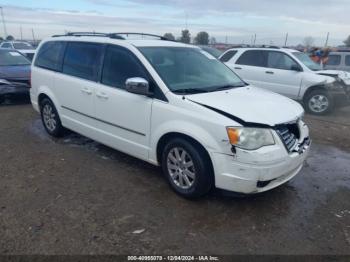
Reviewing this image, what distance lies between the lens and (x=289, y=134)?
11.8 feet

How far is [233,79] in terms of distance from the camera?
4695 millimetres

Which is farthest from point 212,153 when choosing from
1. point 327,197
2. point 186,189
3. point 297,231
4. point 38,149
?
point 38,149

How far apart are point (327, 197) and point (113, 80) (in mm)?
3106

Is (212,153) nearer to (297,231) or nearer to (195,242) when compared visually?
(195,242)

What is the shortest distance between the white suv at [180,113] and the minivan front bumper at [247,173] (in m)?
0.01

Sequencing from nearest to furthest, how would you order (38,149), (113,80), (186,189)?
(186,189)
(113,80)
(38,149)

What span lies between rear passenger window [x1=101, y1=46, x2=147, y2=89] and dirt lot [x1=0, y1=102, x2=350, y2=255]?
124cm

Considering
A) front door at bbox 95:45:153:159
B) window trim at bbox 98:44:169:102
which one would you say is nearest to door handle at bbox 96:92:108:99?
front door at bbox 95:45:153:159

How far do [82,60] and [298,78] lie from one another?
6.06m

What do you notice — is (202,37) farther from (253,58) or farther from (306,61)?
(306,61)

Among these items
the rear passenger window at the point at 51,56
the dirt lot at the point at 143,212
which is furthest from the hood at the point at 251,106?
the rear passenger window at the point at 51,56

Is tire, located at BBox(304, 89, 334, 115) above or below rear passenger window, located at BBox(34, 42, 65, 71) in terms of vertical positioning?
below

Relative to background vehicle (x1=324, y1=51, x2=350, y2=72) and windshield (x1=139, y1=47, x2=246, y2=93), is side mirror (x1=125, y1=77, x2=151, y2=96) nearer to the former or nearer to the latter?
windshield (x1=139, y1=47, x2=246, y2=93)

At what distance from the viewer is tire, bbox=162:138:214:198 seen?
11.4 feet
